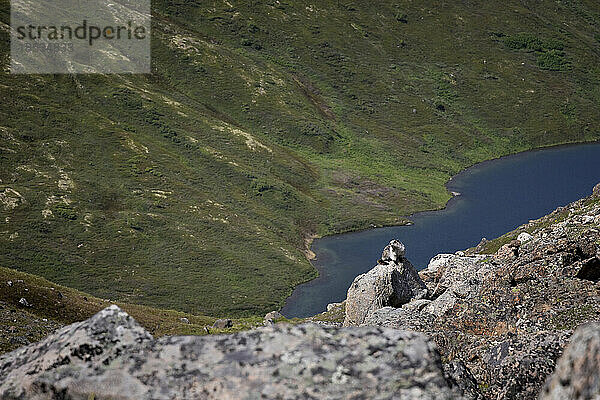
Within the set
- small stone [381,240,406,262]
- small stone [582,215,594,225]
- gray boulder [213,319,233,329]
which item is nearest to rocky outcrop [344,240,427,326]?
small stone [381,240,406,262]

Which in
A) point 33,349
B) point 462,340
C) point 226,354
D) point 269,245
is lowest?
point 269,245

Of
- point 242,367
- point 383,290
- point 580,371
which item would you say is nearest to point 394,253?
point 383,290

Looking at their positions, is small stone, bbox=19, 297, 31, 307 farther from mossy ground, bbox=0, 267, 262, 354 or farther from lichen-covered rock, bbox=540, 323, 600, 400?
lichen-covered rock, bbox=540, 323, 600, 400

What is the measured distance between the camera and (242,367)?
8.84m

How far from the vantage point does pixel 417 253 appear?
192125 mm

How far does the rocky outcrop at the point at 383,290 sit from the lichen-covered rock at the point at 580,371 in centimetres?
4443

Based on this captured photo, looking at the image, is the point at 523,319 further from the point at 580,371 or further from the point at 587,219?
the point at 587,219

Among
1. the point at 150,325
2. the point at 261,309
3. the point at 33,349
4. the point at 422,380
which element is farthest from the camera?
the point at 261,309

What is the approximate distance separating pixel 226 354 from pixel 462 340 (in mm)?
13867

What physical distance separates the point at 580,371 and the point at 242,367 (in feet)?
14.2

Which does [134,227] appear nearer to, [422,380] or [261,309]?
[261,309]

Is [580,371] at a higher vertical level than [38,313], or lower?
higher

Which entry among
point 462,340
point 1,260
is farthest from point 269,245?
point 462,340

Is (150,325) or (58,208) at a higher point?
(150,325)
